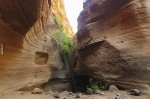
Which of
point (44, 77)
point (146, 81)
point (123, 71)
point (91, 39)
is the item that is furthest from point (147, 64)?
point (44, 77)

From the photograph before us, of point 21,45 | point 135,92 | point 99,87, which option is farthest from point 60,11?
point 135,92

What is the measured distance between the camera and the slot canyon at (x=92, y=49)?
17.0ft

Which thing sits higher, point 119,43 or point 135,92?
point 119,43

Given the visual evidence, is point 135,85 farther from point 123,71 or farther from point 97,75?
point 97,75

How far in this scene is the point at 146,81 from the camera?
16.9 ft

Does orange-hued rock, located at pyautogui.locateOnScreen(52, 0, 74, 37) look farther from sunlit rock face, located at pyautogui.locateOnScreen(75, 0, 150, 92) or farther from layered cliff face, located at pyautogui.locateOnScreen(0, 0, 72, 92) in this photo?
sunlit rock face, located at pyautogui.locateOnScreen(75, 0, 150, 92)

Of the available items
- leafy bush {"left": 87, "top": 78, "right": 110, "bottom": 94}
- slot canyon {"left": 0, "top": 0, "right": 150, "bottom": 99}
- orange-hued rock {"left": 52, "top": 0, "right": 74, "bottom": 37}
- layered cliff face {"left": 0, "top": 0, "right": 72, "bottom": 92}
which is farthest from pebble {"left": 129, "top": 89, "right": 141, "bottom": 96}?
orange-hued rock {"left": 52, "top": 0, "right": 74, "bottom": 37}

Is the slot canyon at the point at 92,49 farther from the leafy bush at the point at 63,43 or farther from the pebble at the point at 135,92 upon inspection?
Result: the leafy bush at the point at 63,43

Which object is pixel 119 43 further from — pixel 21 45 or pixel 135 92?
pixel 21 45

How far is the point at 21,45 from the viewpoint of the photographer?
20.7 ft

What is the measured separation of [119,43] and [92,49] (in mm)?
1837

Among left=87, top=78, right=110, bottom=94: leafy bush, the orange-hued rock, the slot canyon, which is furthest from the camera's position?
the orange-hued rock

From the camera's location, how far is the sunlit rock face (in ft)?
18.1

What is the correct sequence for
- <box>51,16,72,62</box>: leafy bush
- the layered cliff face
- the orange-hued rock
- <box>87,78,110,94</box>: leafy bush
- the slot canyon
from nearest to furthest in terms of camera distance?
the layered cliff face → the slot canyon → <box>87,78,110,94</box>: leafy bush → <box>51,16,72,62</box>: leafy bush → the orange-hued rock
